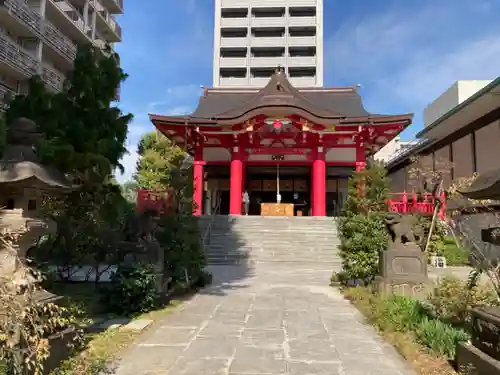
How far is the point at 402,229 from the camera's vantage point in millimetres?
8016

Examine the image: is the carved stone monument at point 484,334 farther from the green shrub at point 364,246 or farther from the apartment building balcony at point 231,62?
the apartment building balcony at point 231,62

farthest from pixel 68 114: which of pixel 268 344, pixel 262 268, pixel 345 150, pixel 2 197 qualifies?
pixel 345 150

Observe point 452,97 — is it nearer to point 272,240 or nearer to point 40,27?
point 272,240

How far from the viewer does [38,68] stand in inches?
896

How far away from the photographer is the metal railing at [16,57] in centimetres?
1945

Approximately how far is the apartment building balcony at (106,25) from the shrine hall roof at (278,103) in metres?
15.7

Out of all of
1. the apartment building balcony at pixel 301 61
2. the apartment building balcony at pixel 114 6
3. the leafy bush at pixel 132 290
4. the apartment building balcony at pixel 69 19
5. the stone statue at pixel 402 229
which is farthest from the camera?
the apartment building balcony at pixel 301 61

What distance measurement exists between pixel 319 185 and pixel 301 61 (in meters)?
39.1

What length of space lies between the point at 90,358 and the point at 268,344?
6.63 feet

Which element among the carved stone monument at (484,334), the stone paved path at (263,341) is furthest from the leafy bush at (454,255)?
the carved stone monument at (484,334)

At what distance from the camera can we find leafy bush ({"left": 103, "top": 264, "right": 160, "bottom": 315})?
20.9 ft

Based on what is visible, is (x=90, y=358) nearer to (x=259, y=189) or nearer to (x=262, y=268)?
(x=262, y=268)

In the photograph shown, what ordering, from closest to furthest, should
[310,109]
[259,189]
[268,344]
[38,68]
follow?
[268,344]
[310,109]
[38,68]
[259,189]

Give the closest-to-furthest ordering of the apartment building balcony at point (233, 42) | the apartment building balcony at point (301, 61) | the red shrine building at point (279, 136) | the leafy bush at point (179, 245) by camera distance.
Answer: the leafy bush at point (179, 245) → the red shrine building at point (279, 136) → the apartment building balcony at point (301, 61) → the apartment building balcony at point (233, 42)
